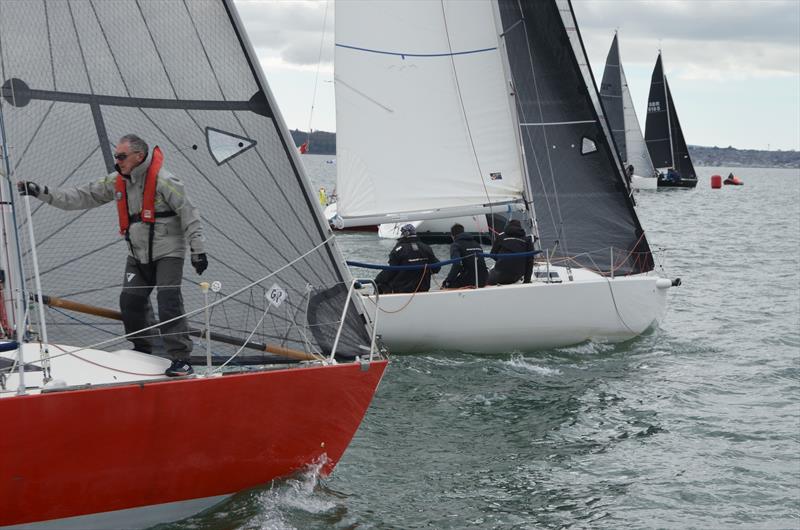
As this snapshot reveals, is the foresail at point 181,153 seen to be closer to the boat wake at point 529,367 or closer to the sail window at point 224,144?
the sail window at point 224,144

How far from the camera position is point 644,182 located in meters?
53.3

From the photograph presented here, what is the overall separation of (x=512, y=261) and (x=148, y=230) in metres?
6.01

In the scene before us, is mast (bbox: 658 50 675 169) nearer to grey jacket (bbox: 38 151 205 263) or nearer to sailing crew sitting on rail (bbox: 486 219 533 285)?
sailing crew sitting on rail (bbox: 486 219 533 285)

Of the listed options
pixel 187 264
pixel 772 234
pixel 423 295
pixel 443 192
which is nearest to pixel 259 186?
pixel 187 264

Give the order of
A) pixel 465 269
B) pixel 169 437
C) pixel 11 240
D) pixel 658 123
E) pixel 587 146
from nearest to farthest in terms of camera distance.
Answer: pixel 169 437 < pixel 11 240 < pixel 465 269 < pixel 587 146 < pixel 658 123

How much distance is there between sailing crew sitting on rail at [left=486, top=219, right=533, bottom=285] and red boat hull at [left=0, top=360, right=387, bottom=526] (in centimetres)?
537

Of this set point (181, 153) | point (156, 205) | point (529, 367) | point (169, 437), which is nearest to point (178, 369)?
point (169, 437)

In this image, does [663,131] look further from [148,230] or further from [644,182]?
[148,230]

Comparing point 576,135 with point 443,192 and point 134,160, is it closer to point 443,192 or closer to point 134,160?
point 443,192

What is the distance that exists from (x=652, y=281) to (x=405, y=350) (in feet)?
9.91

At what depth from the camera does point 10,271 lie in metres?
5.77

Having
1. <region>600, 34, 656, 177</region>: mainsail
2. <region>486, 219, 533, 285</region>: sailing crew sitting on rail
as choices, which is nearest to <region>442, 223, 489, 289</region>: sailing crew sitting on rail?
<region>486, 219, 533, 285</region>: sailing crew sitting on rail

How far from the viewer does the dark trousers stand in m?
5.91

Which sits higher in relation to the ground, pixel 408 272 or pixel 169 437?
pixel 408 272
